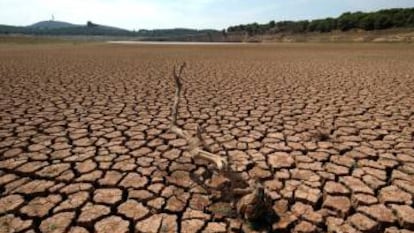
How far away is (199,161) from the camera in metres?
3.06

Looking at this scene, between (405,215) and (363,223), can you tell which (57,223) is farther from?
(405,215)

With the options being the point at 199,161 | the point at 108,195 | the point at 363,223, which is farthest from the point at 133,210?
the point at 363,223

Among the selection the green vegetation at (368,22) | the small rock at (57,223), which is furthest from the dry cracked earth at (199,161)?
the green vegetation at (368,22)

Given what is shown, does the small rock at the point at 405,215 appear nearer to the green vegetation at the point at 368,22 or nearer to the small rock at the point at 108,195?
the small rock at the point at 108,195

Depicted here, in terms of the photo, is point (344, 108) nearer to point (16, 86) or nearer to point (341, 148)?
point (341, 148)

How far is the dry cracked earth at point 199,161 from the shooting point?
7.06ft

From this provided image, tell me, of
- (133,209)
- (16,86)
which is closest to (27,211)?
(133,209)

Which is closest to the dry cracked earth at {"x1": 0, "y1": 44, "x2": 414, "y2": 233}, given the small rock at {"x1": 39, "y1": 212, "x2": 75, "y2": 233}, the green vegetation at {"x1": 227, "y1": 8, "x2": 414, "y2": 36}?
the small rock at {"x1": 39, "y1": 212, "x2": 75, "y2": 233}

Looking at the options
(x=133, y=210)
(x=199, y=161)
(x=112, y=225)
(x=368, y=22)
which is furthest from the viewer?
(x=368, y=22)

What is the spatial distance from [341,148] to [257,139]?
3.06 feet

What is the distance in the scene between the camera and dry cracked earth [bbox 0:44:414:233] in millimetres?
2152

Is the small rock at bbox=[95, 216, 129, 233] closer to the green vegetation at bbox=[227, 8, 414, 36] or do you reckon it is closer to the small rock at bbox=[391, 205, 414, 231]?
the small rock at bbox=[391, 205, 414, 231]

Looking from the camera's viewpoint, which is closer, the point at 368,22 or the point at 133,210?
the point at 133,210

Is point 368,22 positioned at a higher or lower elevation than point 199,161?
higher
